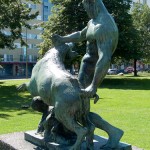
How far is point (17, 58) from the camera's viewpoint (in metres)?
60.3

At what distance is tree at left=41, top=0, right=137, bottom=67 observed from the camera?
28.6m

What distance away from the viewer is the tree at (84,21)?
28609 millimetres

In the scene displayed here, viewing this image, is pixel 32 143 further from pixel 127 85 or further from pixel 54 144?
pixel 127 85

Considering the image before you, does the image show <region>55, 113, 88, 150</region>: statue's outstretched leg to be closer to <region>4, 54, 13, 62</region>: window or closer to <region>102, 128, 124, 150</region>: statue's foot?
<region>102, 128, 124, 150</region>: statue's foot

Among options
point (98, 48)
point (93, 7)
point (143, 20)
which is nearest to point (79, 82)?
point (98, 48)

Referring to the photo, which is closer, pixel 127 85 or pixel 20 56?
pixel 127 85

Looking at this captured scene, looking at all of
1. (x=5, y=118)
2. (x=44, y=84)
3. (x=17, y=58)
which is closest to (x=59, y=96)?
(x=44, y=84)

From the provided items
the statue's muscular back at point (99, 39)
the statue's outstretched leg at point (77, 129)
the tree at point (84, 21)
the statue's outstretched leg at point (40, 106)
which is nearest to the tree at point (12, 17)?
the tree at point (84, 21)

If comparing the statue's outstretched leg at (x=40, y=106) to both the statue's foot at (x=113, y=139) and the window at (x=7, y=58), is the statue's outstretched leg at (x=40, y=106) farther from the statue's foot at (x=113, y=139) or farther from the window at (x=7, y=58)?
the window at (x=7, y=58)

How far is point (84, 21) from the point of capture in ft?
93.7

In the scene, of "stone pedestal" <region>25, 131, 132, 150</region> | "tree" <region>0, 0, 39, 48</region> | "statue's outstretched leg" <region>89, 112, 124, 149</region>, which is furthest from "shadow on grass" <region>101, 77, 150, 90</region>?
"statue's outstretched leg" <region>89, 112, 124, 149</region>

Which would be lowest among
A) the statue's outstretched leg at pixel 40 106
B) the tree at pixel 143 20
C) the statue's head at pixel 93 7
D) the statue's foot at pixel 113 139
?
the statue's foot at pixel 113 139

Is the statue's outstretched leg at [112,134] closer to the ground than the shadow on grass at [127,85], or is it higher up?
higher up

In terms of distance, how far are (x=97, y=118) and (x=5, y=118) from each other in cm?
691
